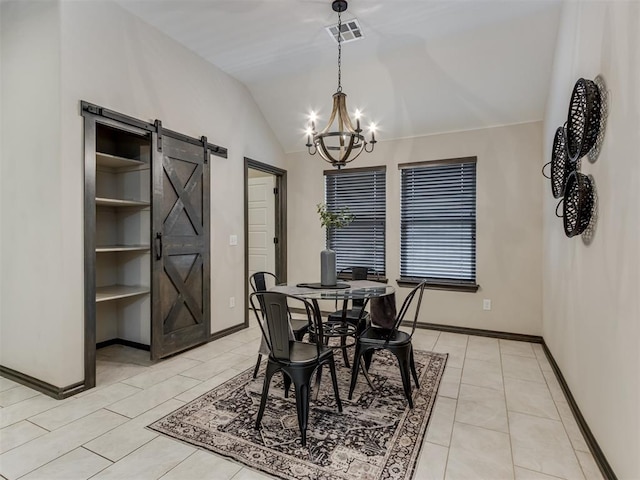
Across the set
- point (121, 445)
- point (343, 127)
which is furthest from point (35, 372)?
point (343, 127)

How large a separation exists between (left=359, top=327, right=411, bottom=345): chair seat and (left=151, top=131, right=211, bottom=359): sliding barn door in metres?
1.99

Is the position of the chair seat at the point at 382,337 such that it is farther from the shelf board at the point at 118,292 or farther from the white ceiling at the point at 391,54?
the white ceiling at the point at 391,54

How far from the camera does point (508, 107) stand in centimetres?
391

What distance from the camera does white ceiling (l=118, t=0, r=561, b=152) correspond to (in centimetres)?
303

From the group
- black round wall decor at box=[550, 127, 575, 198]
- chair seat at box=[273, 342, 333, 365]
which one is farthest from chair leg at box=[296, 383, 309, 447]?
black round wall decor at box=[550, 127, 575, 198]

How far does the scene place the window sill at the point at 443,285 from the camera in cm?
428

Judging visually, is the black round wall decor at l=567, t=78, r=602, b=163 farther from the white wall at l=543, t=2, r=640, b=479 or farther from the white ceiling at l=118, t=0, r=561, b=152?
the white ceiling at l=118, t=0, r=561, b=152

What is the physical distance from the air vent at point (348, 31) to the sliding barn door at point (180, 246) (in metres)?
1.76

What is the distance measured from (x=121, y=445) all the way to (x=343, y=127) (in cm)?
268

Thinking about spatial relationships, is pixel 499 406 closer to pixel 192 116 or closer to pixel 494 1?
pixel 494 1

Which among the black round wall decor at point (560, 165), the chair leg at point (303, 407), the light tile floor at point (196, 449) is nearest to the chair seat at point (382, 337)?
the light tile floor at point (196, 449)

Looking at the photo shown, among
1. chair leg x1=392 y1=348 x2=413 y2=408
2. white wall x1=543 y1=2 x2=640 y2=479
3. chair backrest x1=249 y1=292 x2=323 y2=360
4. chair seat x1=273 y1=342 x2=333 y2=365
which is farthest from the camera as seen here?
chair leg x1=392 y1=348 x2=413 y2=408

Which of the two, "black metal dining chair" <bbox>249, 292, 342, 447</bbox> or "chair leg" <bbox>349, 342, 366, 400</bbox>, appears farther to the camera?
"chair leg" <bbox>349, 342, 366, 400</bbox>

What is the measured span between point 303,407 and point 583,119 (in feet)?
7.76
